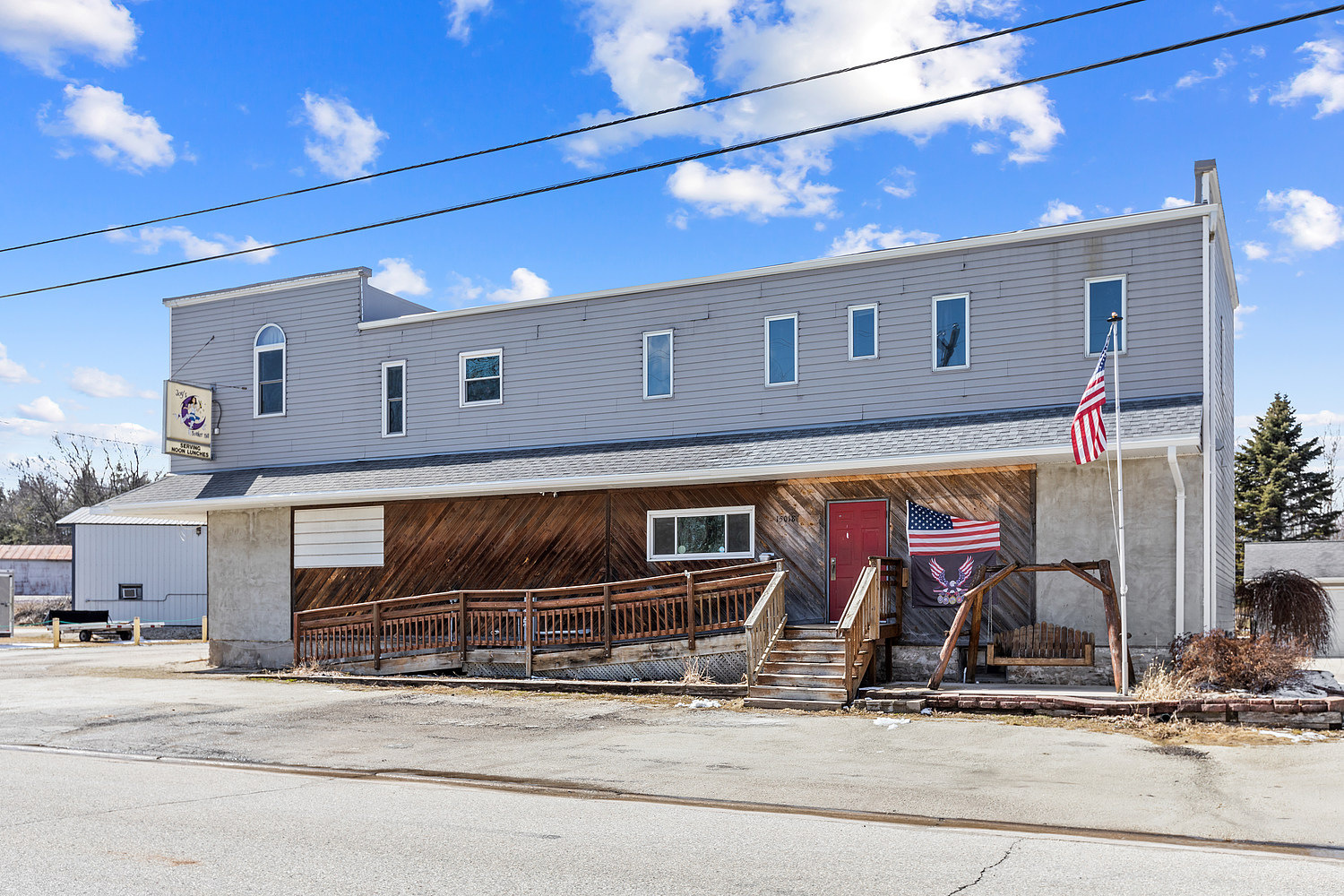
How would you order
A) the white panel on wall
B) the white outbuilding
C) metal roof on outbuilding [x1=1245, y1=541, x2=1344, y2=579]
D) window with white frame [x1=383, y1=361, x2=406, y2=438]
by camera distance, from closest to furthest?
→ the white panel on wall
window with white frame [x1=383, y1=361, x2=406, y2=438]
metal roof on outbuilding [x1=1245, y1=541, x2=1344, y2=579]
the white outbuilding

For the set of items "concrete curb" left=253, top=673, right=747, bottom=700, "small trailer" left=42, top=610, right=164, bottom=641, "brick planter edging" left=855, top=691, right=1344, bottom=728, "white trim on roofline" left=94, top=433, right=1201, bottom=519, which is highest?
"white trim on roofline" left=94, top=433, right=1201, bottom=519

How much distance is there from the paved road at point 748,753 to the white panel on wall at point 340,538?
4.95 meters

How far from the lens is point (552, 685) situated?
17438 mm

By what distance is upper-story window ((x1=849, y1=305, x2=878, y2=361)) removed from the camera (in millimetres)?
18828

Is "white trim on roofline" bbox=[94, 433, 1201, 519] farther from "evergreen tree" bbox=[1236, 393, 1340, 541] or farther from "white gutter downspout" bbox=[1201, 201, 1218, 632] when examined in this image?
"evergreen tree" bbox=[1236, 393, 1340, 541]

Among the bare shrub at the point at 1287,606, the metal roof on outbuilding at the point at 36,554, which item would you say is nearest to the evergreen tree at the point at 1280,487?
the bare shrub at the point at 1287,606

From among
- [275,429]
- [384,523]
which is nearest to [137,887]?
[384,523]

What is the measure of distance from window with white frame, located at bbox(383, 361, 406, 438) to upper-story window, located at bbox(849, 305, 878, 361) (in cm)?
971

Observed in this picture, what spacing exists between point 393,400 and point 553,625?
23.8 ft

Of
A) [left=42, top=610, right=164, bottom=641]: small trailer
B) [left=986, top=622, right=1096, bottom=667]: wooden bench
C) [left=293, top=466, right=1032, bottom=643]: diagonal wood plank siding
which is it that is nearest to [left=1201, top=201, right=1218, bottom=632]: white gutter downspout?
[left=986, top=622, right=1096, bottom=667]: wooden bench

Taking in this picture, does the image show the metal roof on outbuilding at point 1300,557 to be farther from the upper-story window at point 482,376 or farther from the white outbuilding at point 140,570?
the white outbuilding at point 140,570

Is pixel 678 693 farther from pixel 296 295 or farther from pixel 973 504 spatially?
pixel 296 295

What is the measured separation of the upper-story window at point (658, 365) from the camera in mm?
20656


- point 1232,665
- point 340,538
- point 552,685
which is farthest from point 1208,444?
point 340,538
